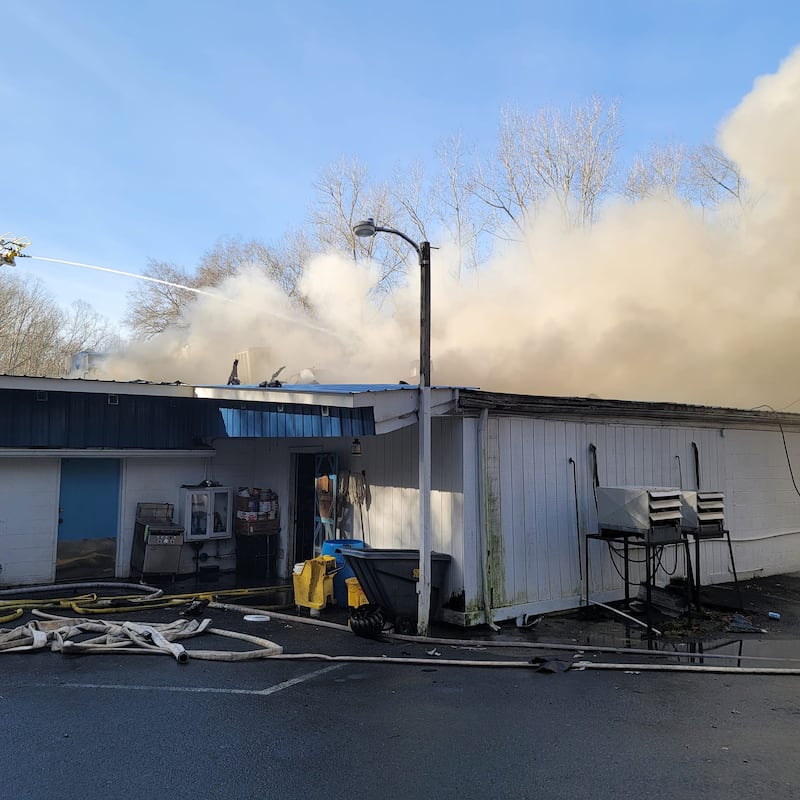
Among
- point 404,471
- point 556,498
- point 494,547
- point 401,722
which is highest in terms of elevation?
point 404,471

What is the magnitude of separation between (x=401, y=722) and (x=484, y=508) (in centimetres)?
338

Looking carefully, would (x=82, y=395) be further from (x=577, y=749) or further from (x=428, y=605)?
(x=577, y=749)

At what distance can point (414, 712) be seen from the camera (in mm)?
5102

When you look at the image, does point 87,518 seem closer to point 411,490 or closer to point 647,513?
point 411,490

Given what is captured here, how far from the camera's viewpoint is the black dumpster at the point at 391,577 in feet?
24.8

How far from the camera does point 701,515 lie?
836cm

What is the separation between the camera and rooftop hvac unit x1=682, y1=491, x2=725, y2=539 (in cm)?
831

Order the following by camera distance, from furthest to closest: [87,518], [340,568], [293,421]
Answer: [87,518] < [293,421] < [340,568]

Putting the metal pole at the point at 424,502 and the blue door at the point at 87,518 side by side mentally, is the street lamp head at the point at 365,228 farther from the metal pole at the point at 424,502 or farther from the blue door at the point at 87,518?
the blue door at the point at 87,518

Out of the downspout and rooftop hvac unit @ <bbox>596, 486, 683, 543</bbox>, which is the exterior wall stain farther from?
rooftop hvac unit @ <bbox>596, 486, 683, 543</bbox>

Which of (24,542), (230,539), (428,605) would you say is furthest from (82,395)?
(428,605)

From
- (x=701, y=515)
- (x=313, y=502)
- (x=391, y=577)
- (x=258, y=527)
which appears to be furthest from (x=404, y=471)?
(x=701, y=515)

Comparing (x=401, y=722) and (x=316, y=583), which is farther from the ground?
(x=316, y=583)

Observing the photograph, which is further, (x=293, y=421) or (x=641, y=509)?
(x=293, y=421)
